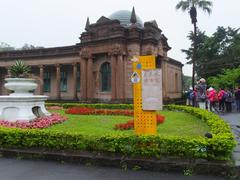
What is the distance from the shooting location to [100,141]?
6785 mm

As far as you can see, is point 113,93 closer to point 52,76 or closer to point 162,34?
point 162,34

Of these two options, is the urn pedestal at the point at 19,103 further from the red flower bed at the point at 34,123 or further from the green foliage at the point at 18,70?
the green foliage at the point at 18,70

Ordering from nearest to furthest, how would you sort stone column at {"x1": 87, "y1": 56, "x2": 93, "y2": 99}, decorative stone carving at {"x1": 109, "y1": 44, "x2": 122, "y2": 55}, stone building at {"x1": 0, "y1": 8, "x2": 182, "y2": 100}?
decorative stone carving at {"x1": 109, "y1": 44, "x2": 122, "y2": 55}, stone building at {"x1": 0, "y1": 8, "x2": 182, "y2": 100}, stone column at {"x1": 87, "y1": 56, "x2": 93, "y2": 99}

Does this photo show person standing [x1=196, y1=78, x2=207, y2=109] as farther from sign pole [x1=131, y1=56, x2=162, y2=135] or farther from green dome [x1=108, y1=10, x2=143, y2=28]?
green dome [x1=108, y1=10, x2=143, y2=28]

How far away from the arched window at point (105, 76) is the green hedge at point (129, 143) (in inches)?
743

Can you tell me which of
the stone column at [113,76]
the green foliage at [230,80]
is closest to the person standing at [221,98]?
the stone column at [113,76]

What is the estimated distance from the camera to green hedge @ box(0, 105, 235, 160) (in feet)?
19.4

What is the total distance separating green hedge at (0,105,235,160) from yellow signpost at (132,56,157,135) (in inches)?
45.8

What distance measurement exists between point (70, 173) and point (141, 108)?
2730 mm

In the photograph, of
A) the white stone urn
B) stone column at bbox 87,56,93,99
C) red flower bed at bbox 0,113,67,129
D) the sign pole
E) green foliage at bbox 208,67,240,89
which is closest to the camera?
A: the sign pole

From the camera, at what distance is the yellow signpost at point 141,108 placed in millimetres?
7664

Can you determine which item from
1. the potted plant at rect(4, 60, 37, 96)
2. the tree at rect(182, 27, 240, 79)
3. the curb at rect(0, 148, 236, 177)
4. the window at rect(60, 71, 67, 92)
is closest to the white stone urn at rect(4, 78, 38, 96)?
the potted plant at rect(4, 60, 37, 96)

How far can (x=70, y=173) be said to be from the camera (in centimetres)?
605

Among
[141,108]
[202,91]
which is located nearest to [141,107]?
[141,108]
